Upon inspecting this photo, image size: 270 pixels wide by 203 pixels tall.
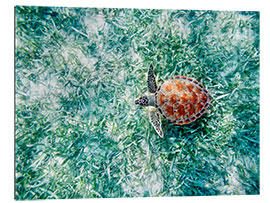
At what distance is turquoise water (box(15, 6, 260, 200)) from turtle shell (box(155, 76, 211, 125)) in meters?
0.09

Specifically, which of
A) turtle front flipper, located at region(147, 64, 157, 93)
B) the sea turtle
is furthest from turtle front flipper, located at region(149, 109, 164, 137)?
turtle front flipper, located at region(147, 64, 157, 93)

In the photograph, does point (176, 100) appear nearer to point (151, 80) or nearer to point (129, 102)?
point (151, 80)

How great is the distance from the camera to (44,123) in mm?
1149

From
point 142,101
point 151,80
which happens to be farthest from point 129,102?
point 151,80

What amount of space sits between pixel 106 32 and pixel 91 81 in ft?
1.18

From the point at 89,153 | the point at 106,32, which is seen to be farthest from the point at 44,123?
the point at 106,32

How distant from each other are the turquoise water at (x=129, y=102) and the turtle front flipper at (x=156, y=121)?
0.06 meters

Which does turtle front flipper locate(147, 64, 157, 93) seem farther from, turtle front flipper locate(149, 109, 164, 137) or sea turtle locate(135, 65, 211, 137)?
turtle front flipper locate(149, 109, 164, 137)

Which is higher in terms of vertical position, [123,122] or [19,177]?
[123,122]

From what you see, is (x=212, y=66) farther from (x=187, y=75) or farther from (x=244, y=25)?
(x=244, y=25)

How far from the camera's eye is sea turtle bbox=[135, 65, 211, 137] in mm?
1058

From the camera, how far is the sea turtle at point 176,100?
1058 millimetres

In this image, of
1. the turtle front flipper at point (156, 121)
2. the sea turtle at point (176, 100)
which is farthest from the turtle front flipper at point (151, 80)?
the turtle front flipper at point (156, 121)

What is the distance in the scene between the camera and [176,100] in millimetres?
1057
